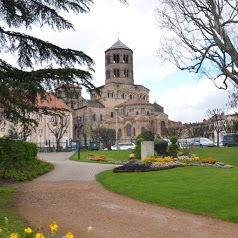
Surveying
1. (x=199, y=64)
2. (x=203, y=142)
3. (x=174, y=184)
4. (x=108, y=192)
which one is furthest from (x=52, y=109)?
(x=203, y=142)

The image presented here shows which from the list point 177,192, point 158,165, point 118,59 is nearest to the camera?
point 177,192

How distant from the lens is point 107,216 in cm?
938

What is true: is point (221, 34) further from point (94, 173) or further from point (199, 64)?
point (94, 173)

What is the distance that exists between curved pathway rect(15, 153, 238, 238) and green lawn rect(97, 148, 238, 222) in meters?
0.47

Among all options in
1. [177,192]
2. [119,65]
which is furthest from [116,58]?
[177,192]

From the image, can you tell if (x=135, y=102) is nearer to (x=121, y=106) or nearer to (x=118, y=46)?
(x=121, y=106)

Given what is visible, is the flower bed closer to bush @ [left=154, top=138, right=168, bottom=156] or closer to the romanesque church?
bush @ [left=154, top=138, right=168, bottom=156]

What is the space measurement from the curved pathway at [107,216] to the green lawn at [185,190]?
1.56 feet

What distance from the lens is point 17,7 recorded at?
9766mm

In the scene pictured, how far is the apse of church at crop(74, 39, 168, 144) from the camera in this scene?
3371 inches

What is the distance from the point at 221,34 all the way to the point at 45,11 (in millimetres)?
13360

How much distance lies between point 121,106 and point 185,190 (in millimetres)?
78479

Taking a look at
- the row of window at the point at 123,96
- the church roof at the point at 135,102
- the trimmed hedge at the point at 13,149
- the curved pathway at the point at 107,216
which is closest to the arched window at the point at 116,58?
the row of window at the point at 123,96

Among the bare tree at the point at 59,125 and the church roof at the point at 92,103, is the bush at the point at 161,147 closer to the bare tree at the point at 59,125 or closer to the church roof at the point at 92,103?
the bare tree at the point at 59,125
